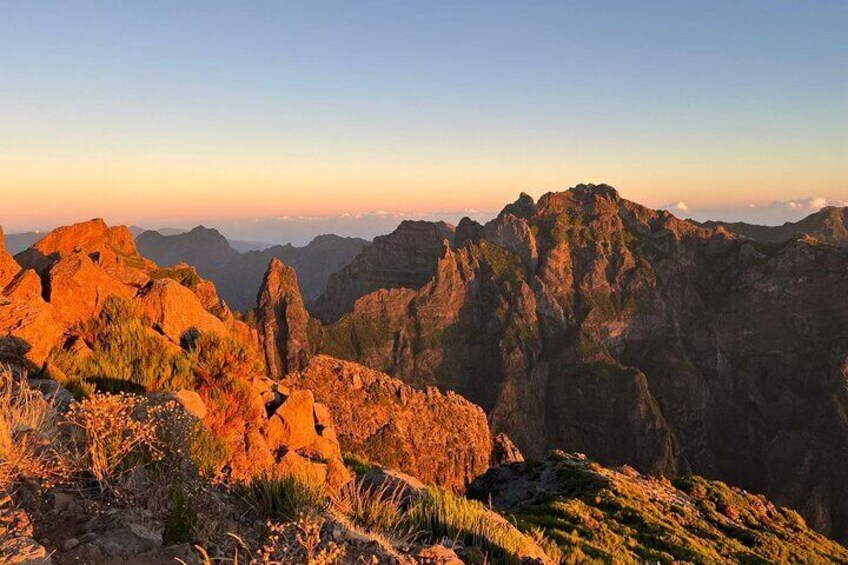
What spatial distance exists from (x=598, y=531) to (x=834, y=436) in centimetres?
19665

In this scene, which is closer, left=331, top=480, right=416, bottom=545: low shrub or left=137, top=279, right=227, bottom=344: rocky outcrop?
left=331, top=480, right=416, bottom=545: low shrub

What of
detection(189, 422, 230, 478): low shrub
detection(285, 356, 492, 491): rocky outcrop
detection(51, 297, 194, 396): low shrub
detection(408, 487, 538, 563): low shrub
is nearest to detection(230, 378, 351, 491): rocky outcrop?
detection(51, 297, 194, 396): low shrub

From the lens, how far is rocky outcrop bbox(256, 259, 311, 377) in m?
167

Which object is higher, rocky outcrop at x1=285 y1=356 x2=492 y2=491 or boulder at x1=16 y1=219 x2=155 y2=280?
boulder at x1=16 y1=219 x2=155 y2=280

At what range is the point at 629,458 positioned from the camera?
179500 mm

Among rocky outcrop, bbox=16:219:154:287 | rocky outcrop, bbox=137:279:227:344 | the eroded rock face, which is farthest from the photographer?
rocky outcrop, bbox=16:219:154:287

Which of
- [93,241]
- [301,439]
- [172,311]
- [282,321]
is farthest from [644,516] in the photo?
[282,321]

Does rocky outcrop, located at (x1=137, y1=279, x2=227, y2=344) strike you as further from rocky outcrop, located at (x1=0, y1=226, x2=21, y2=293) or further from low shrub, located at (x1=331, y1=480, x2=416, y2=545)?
low shrub, located at (x1=331, y1=480, x2=416, y2=545)

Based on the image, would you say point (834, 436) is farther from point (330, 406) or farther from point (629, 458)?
point (330, 406)

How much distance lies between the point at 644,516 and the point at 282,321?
534 ft

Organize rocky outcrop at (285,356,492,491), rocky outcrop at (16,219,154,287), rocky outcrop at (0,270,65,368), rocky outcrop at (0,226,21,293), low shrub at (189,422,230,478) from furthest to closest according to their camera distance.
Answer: rocky outcrop at (285,356,492,491) → rocky outcrop at (16,219,154,287) → rocky outcrop at (0,226,21,293) → rocky outcrop at (0,270,65,368) → low shrub at (189,422,230,478)

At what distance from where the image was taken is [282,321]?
175 m

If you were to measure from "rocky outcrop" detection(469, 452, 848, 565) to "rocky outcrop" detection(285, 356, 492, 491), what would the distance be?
121 feet

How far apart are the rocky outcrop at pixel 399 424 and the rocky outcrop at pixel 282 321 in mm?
85566
